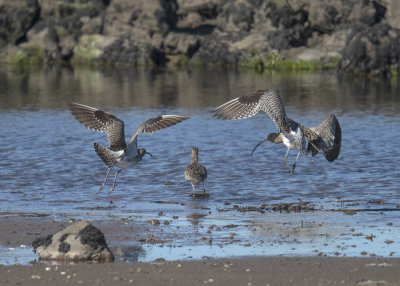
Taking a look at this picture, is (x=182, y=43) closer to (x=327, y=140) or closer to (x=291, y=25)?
(x=291, y=25)

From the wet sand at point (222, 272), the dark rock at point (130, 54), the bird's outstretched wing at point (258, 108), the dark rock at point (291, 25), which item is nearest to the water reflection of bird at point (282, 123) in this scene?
the bird's outstretched wing at point (258, 108)

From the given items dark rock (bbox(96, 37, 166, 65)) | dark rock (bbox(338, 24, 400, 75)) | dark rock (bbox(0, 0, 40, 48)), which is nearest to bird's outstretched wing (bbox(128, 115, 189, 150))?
dark rock (bbox(338, 24, 400, 75))

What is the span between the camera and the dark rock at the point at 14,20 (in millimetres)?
44719

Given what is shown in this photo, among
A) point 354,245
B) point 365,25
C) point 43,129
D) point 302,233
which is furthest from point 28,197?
point 365,25

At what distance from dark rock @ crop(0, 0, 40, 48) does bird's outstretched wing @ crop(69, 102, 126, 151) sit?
3188cm

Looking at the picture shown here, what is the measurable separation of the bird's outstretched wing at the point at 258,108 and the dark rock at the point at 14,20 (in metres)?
33.2

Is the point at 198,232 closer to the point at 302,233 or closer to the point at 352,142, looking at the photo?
the point at 302,233

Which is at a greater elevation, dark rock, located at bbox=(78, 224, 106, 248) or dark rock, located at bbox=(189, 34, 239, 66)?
dark rock, located at bbox=(78, 224, 106, 248)

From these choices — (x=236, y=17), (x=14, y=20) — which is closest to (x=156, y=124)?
(x=236, y=17)

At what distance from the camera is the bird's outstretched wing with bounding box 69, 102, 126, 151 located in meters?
13.6

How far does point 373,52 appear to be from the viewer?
3450 centimetres

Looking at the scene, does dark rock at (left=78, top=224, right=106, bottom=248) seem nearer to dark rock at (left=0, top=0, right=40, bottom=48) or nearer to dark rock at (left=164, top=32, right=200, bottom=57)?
dark rock at (left=164, top=32, right=200, bottom=57)

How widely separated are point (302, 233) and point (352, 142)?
8.78m

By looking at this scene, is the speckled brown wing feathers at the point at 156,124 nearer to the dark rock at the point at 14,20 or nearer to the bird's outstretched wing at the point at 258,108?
the bird's outstretched wing at the point at 258,108
